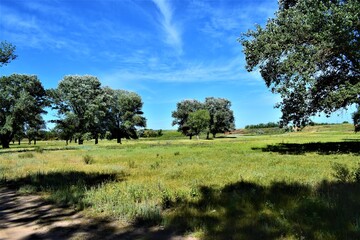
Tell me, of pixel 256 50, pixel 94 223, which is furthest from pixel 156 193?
pixel 256 50

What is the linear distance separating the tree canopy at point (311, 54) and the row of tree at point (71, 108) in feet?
113

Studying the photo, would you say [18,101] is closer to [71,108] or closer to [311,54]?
[71,108]

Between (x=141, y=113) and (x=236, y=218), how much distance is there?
81333 millimetres

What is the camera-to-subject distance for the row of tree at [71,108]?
45.1 m

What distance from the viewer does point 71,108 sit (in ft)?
200

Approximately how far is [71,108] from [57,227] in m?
57.8

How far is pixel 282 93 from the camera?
24781 mm

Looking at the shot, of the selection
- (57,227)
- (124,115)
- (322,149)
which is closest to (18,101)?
(124,115)

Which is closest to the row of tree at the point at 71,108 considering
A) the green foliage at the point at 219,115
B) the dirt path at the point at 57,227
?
the green foliage at the point at 219,115

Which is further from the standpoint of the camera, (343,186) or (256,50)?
(256,50)

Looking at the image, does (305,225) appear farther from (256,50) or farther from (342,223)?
(256,50)

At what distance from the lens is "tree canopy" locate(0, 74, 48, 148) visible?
145 feet

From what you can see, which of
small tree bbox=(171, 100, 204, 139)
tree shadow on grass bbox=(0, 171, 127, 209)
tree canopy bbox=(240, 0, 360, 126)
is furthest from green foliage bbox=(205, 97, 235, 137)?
tree shadow on grass bbox=(0, 171, 127, 209)

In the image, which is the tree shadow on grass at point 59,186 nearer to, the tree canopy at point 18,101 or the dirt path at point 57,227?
the dirt path at point 57,227
